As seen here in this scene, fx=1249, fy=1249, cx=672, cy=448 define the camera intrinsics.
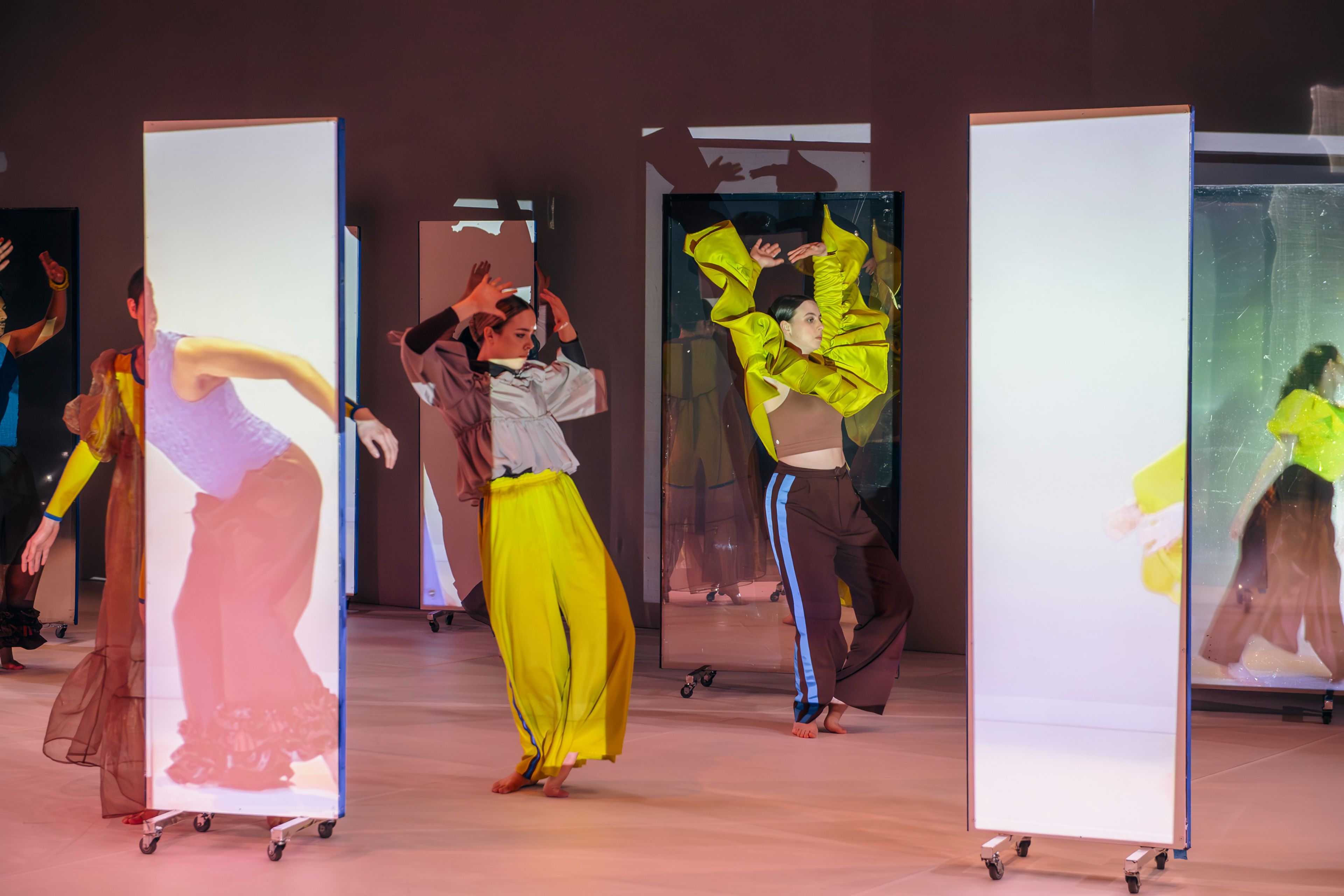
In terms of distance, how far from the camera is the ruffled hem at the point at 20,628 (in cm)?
576

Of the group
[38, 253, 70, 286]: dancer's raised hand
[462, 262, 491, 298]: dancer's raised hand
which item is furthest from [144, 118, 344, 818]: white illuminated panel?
[38, 253, 70, 286]: dancer's raised hand

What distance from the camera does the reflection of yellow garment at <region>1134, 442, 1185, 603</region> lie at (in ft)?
9.71

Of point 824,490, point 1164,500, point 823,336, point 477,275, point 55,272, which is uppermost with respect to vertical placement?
point 55,272

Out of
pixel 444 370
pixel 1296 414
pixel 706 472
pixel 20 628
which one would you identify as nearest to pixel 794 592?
pixel 706 472

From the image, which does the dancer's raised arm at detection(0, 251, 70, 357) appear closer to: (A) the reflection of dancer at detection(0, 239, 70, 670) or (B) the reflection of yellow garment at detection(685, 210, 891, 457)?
(A) the reflection of dancer at detection(0, 239, 70, 670)

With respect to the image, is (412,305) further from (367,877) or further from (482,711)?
(367,877)

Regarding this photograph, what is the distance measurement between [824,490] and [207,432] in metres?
2.47

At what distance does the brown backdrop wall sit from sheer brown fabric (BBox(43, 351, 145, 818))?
3469 mm

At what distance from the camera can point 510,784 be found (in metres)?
3.85

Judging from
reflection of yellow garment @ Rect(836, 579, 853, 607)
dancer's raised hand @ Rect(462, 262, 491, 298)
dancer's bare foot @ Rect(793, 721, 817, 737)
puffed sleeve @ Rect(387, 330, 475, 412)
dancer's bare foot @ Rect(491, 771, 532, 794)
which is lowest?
dancer's bare foot @ Rect(793, 721, 817, 737)

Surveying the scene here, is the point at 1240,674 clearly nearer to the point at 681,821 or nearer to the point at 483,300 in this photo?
the point at 681,821

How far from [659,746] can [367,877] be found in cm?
160

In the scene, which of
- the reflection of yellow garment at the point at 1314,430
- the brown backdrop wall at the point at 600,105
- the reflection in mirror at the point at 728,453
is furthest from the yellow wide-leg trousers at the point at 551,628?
the reflection of yellow garment at the point at 1314,430

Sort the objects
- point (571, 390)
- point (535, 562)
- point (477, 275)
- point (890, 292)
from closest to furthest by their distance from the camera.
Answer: point (535, 562), point (571, 390), point (477, 275), point (890, 292)
